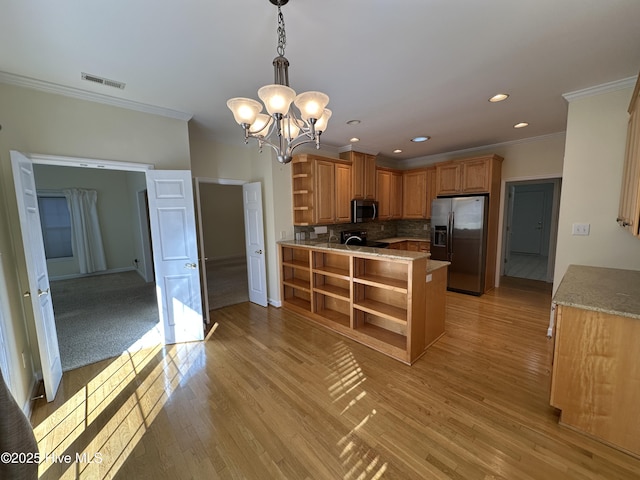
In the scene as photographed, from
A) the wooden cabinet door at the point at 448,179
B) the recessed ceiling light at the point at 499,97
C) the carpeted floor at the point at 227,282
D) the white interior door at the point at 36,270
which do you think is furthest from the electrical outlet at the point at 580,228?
the white interior door at the point at 36,270

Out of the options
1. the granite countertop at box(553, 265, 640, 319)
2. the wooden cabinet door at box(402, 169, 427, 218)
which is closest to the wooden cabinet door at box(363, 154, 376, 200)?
the wooden cabinet door at box(402, 169, 427, 218)

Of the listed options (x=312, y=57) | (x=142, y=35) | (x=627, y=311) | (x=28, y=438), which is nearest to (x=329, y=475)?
(x=28, y=438)

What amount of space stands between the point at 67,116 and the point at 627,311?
15.2 feet

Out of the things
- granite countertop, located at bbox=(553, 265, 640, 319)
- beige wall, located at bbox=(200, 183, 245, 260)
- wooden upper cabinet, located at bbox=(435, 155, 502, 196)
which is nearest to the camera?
granite countertop, located at bbox=(553, 265, 640, 319)

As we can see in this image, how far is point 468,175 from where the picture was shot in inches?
181

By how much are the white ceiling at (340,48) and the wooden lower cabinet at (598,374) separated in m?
1.90

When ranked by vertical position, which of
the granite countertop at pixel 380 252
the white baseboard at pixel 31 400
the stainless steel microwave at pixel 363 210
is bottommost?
the white baseboard at pixel 31 400

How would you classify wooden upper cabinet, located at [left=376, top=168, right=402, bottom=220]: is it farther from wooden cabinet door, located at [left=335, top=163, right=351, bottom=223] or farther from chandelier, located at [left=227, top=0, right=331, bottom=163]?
chandelier, located at [left=227, top=0, right=331, bottom=163]

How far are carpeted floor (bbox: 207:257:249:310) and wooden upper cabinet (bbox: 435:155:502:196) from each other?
4358mm

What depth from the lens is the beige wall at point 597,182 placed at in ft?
8.11

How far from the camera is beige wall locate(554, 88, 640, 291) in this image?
2.47 metres

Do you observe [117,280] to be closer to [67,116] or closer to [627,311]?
[67,116]

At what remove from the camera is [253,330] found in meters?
3.44

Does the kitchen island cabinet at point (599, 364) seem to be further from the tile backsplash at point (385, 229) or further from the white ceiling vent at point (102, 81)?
the white ceiling vent at point (102, 81)
